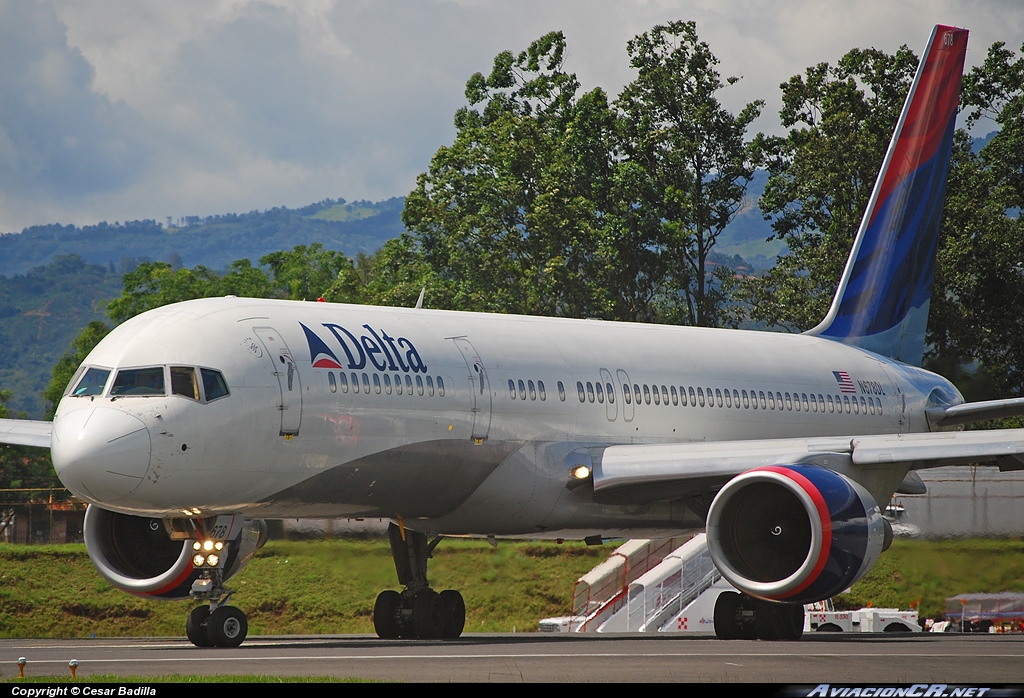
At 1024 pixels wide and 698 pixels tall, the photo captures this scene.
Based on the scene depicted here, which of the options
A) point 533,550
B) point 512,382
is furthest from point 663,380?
point 533,550

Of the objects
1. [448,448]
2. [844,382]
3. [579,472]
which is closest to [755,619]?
[579,472]

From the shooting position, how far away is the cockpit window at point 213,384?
51.1 feet

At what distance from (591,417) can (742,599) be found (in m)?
3.25

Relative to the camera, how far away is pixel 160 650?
16.2 metres

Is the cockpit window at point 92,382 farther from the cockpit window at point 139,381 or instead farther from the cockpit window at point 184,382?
the cockpit window at point 184,382

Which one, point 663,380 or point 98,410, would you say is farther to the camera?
point 663,380

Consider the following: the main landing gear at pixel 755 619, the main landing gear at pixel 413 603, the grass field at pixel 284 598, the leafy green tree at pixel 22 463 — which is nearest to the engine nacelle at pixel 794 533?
the main landing gear at pixel 755 619

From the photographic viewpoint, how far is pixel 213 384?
1563 centimetres

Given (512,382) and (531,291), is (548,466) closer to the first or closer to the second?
(512,382)

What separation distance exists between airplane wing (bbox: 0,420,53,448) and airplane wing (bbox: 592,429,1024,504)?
7.28 m

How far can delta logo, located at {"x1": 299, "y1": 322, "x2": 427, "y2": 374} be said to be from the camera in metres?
16.7

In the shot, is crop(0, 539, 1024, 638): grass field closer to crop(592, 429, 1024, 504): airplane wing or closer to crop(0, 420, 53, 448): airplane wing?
crop(0, 420, 53, 448): airplane wing

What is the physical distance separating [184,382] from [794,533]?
7.28m

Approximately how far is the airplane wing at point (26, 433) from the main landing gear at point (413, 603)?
187 inches
